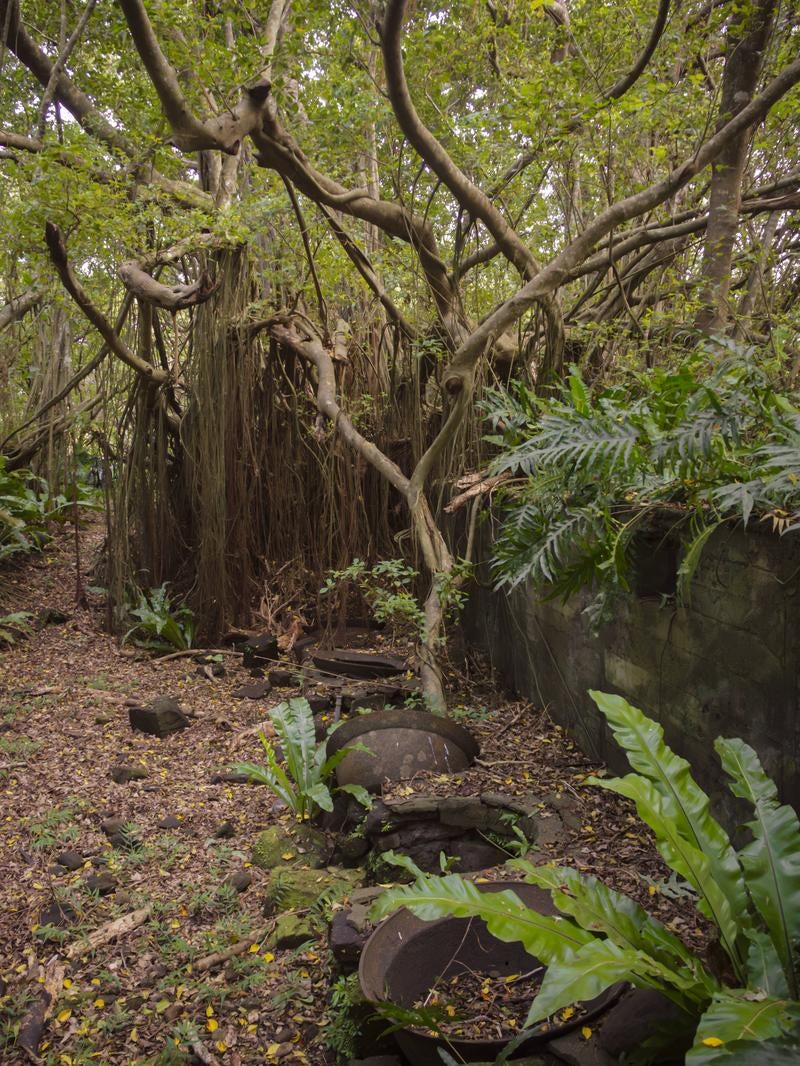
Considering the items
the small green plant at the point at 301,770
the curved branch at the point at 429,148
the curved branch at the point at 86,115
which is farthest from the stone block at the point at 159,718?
the curved branch at the point at 86,115

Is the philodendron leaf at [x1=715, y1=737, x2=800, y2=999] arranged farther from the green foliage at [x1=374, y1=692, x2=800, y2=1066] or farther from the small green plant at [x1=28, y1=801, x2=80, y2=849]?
the small green plant at [x1=28, y1=801, x2=80, y2=849]

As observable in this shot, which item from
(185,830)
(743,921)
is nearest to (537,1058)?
(743,921)

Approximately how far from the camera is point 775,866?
61.3 inches

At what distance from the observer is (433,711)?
12.3 feet

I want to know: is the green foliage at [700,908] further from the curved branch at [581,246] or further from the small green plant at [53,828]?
the curved branch at [581,246]

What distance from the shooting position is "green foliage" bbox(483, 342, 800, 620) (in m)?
2.03

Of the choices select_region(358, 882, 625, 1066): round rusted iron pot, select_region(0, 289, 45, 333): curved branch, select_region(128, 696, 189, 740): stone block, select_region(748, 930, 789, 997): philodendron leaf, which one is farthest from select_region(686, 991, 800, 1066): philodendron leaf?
select_region(0, 289, 45, 333): curved branch

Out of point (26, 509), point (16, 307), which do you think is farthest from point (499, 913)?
point (16, 307)

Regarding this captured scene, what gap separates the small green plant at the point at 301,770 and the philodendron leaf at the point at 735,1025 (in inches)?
72.5

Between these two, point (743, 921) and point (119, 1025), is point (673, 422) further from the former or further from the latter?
point (119, 1025)

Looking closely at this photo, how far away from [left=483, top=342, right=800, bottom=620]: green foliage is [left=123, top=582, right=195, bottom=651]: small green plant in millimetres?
3128

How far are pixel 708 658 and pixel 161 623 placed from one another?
3972 mm

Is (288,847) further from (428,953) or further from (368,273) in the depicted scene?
(368,273)

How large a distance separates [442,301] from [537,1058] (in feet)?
13.6
